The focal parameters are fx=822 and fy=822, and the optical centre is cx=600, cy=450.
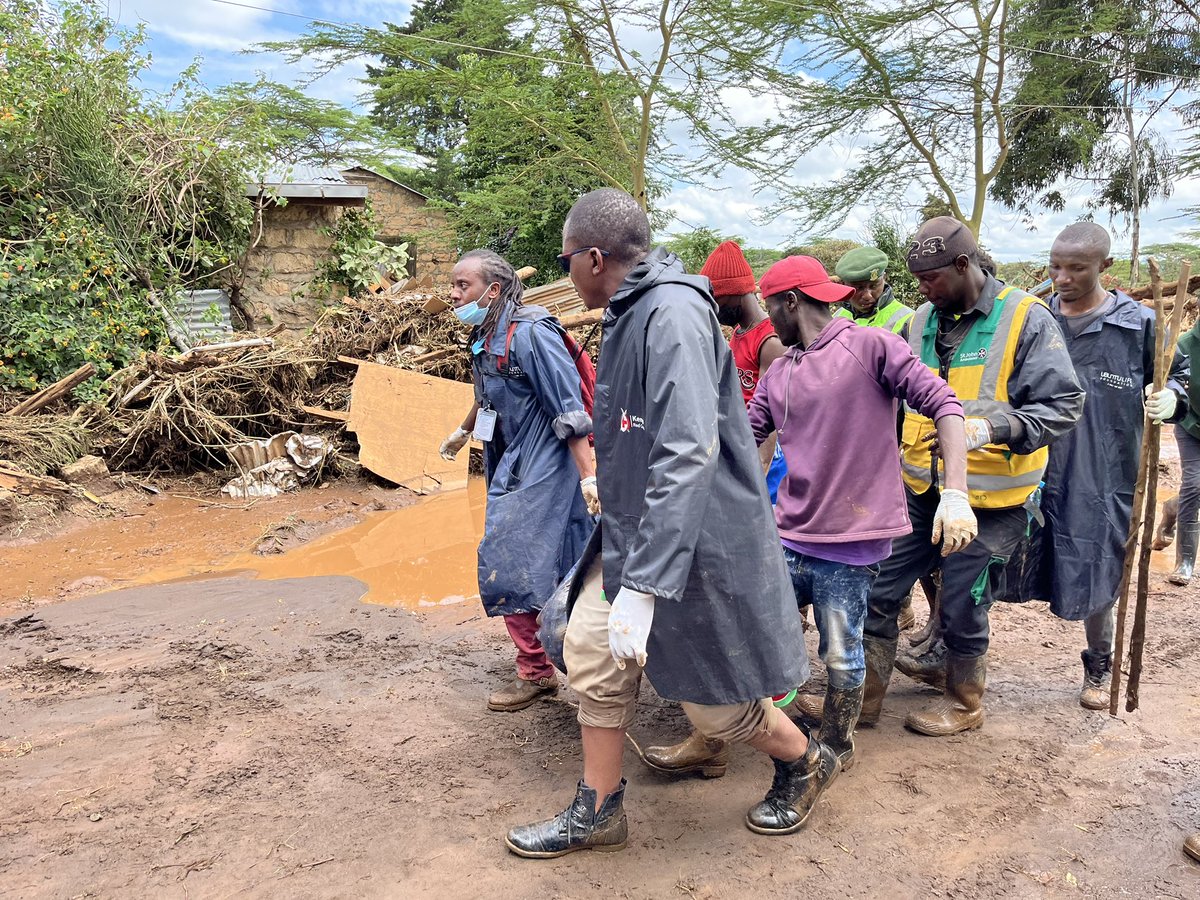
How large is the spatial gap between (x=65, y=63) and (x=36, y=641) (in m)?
6.89

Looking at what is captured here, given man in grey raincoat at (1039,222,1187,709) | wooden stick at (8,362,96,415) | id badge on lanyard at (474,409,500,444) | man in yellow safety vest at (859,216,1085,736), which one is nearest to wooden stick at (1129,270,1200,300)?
man in grey raincoat at (1039,222,1187,709)

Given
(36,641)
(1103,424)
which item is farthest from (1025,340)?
(36,641)

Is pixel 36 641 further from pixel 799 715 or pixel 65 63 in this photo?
pixel 65 63

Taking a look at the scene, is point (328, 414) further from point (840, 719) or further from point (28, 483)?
point (840, 719)

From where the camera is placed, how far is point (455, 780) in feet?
9.70

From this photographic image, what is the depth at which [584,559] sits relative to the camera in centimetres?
251

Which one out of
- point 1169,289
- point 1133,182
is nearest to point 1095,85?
point 1133,182

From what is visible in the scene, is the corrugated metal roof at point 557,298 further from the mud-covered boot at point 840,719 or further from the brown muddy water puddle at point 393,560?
the mud-covered boot at point 840,719

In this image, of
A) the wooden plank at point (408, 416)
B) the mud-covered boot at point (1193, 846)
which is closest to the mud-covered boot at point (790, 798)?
the mud-covered boot at point (1193, 846)

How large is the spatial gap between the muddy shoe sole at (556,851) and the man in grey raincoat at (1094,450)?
6.76 ft

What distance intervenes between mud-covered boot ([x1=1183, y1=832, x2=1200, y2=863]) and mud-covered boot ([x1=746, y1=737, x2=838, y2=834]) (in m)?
1.08

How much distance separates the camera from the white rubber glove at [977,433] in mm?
2711

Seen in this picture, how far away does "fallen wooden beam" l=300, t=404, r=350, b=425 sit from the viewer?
320 inches

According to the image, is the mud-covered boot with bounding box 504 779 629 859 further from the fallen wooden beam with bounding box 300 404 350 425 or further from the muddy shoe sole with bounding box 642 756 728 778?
the fallen wooden beam with bounding box 300 404 350 425
